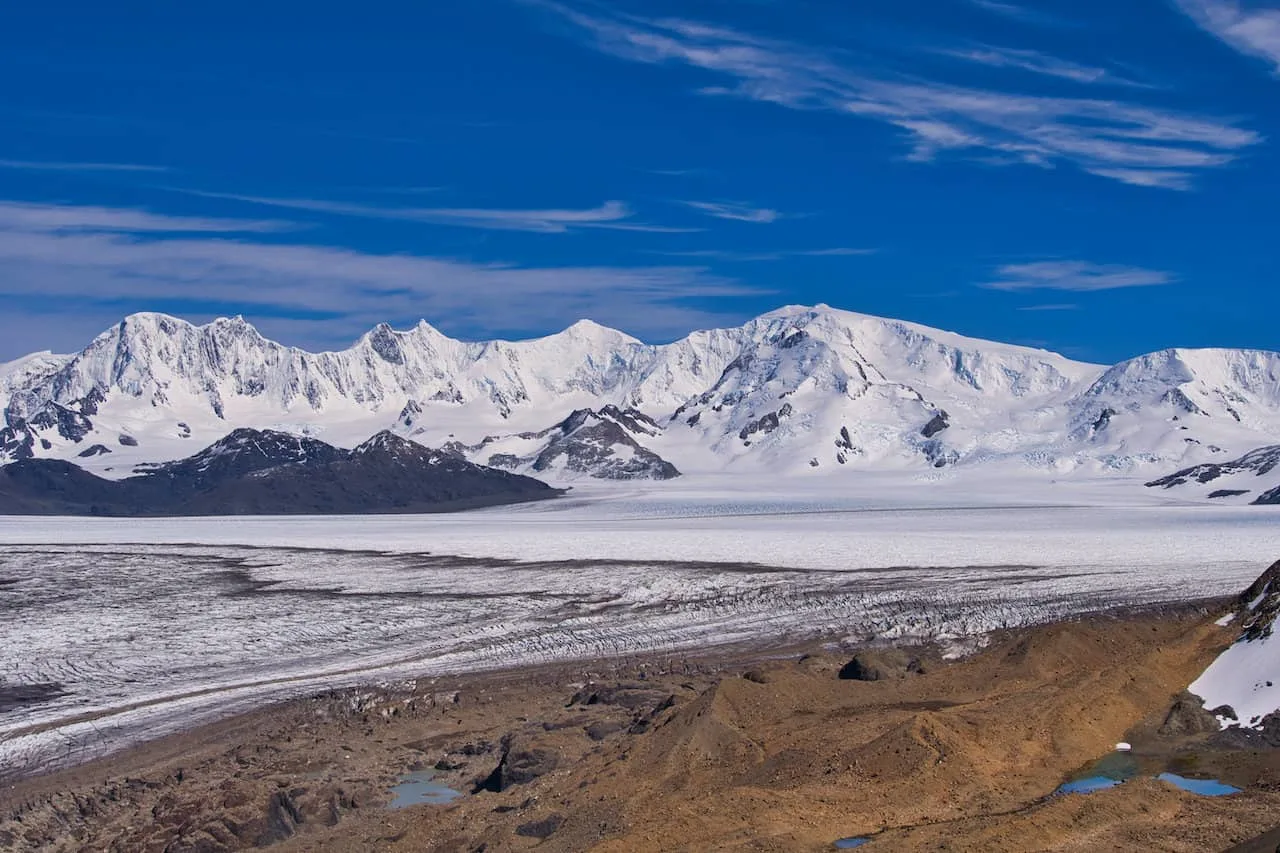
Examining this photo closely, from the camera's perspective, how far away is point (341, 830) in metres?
21.5

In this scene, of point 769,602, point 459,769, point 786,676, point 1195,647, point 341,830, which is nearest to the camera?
point 341,830

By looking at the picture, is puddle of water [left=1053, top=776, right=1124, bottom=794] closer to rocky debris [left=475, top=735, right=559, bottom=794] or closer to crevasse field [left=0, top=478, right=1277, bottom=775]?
rocky debris [left=475, top=735, right=559, bottom=794]

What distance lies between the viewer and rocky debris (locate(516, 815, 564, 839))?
19.4 meters

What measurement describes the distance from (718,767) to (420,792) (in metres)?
5.72

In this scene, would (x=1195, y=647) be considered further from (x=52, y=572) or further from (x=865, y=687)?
(x=52, y=572)

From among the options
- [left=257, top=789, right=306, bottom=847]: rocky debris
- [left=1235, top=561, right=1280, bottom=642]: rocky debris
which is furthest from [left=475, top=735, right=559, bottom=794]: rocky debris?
[left=1235, top=561, right=1280, bottom=642]: rocky debris

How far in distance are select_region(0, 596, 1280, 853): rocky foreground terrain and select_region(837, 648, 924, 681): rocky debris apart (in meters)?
0.08

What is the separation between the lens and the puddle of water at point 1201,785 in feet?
72.2

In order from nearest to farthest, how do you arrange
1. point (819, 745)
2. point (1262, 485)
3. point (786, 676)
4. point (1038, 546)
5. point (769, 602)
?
point (819, 745) → point (786, 676) → point (769, 602) → point (1038, 546) → point (1262, 485)

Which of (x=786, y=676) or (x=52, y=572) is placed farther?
(x=52, y=572)

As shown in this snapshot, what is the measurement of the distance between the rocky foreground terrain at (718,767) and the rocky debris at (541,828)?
1.4 inches

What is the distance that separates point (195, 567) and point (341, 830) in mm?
53491

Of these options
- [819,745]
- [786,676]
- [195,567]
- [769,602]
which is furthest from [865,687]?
[195,567]

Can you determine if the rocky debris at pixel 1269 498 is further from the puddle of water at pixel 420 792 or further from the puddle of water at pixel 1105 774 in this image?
the puddle of water at pixel 420 792
